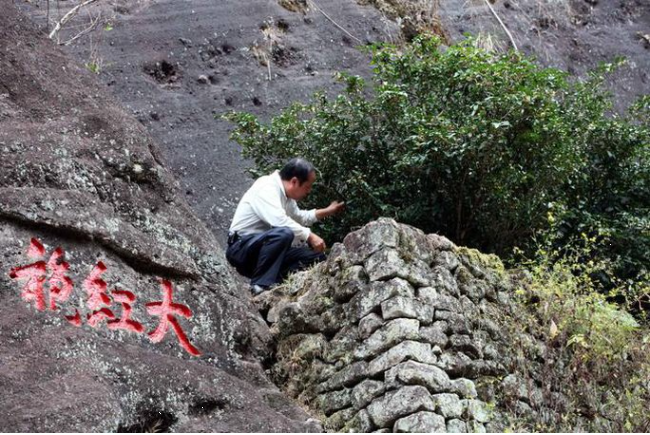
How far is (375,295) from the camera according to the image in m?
6.92

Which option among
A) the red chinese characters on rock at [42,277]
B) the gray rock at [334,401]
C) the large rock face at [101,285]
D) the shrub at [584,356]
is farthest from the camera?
the shrub at [584,356]

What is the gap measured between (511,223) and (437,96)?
1.41m

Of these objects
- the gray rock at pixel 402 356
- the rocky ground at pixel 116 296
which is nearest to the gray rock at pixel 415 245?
the rocky ground at pixel 116 296

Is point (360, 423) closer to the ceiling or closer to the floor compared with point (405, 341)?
closer to the floor

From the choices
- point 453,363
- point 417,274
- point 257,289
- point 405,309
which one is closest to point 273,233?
point 257,289

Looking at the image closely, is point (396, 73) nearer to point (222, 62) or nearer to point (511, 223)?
point (511, 223)

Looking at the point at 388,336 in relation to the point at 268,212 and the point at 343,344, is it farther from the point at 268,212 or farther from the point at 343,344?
the point at 268,212

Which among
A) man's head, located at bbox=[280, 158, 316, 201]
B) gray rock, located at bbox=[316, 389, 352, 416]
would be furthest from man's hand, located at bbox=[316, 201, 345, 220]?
gray rock, located at bbox=[316, 389, 352, 416]

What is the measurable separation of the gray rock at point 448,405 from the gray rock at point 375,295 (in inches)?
29.9

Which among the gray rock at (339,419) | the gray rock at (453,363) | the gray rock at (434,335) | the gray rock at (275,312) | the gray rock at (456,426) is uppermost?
the gray rock at (434,335)

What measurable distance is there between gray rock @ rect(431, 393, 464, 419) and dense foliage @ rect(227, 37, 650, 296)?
92.0 inches

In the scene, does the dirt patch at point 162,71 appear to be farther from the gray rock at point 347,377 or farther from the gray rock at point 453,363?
the gray rock at point 453,363

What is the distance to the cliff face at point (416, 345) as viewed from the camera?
646 cm

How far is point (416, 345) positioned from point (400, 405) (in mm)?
455
